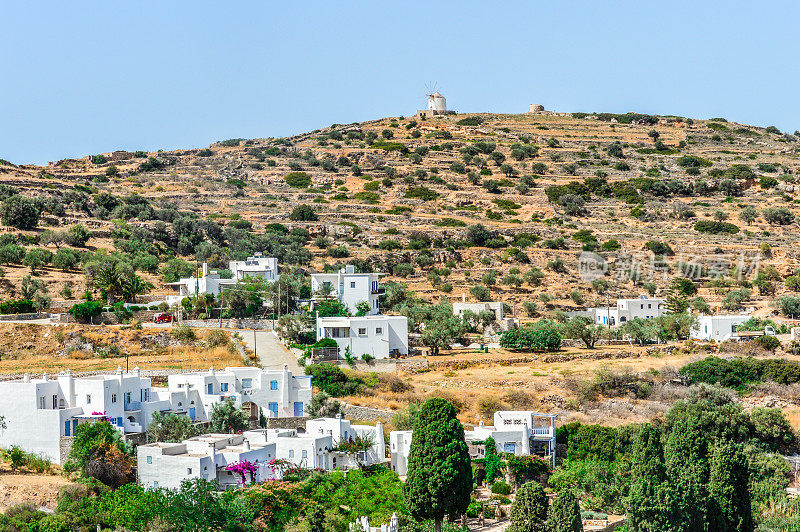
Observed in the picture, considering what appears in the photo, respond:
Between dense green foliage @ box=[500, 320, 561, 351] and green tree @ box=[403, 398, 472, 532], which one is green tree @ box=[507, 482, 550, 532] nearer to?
green tree @ box=[403, 398, 472, 532]

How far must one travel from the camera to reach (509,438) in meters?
36.6

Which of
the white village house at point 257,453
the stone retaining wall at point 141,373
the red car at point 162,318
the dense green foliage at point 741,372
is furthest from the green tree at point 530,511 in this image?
the red car at point 162,318

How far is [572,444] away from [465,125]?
90.7 m

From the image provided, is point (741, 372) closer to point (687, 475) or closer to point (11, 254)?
point (687, 475)

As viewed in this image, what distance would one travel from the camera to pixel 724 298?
212ft

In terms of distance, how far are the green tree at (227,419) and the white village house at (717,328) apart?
29667 millimetres

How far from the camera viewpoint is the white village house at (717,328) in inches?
2163

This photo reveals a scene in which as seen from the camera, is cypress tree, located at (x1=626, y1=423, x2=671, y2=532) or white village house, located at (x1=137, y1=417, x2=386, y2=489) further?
white village house, located at (x1=137, y1=417, x2=386, y2=489)

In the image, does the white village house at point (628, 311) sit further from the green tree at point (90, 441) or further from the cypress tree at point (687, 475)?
the green tree at point (90, 441)

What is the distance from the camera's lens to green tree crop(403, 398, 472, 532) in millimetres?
29516

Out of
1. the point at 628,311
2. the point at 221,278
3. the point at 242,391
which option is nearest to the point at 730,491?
the point at 242,391

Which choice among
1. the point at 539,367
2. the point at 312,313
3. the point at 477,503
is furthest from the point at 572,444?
the point at 312,313

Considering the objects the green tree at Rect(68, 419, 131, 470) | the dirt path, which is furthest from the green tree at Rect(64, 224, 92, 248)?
the dirt path

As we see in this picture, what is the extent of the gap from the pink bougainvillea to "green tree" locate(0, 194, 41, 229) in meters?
42.7
